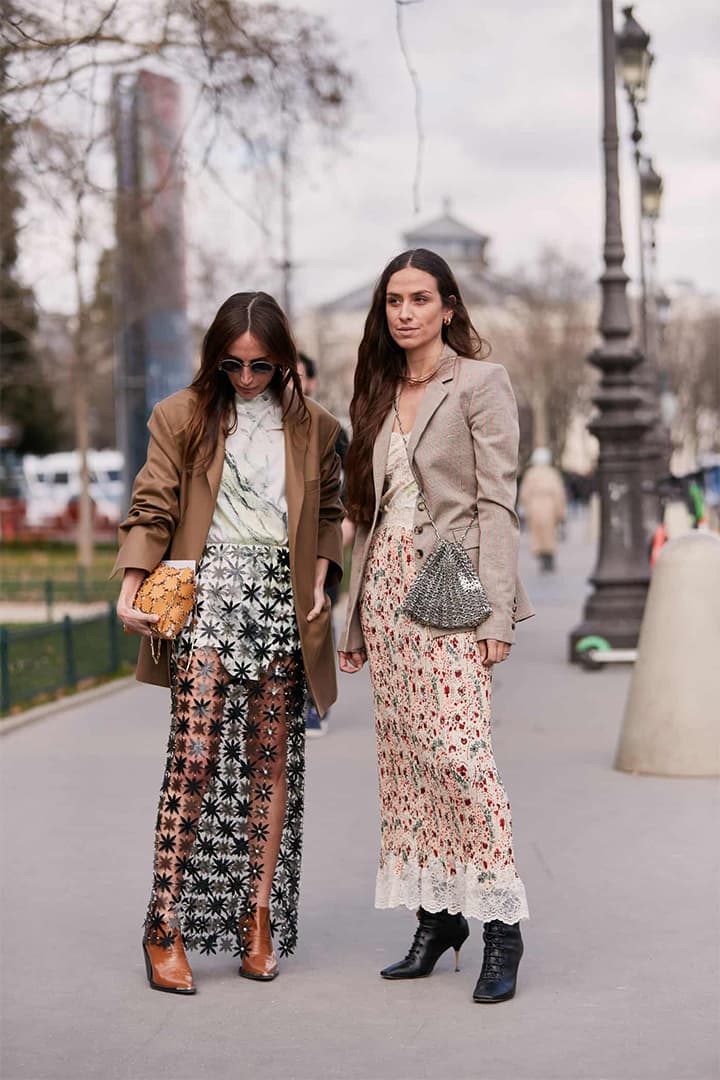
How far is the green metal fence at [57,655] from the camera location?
11484 millimetres

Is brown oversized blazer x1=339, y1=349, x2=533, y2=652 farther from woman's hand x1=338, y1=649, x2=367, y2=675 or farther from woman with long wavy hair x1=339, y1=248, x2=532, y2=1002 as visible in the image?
woman's hand x1=338, y1=649, x2=367, y2=675

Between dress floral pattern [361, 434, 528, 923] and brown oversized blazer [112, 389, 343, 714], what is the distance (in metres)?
0.17

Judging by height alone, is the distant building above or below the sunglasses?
above

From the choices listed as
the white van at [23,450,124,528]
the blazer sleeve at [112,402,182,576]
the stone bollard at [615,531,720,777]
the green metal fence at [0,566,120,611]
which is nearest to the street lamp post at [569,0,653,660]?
the stone bollard at [615,531,720,777]

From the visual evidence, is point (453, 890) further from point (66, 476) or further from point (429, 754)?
point (66, 476)

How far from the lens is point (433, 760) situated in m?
4.89

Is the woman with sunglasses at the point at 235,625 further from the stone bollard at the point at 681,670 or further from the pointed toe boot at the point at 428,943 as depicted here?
the stone bollard at the point at 681,670

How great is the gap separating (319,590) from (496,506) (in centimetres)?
60

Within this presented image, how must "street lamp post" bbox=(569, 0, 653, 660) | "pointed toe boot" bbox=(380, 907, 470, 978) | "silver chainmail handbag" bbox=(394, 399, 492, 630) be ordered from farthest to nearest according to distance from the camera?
"street lamp post" bbox=(569, 0, 653, 660) → "pointed toe boot" bbox=(380, 907, 470, 978) → "silver chainmail handbag" bbox=(394, 399, 492, 630)

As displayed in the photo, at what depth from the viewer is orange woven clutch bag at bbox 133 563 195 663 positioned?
493cm

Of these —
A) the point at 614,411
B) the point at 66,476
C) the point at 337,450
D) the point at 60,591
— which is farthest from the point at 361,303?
the point at 337,450

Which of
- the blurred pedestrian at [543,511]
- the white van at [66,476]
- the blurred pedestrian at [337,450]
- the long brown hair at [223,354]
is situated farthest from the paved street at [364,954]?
the white van at [66,476]

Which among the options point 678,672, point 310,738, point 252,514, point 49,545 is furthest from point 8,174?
point 49,545

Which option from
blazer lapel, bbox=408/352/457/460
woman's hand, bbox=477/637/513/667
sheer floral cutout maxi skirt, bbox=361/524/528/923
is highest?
blazer lapel, bbox=408/352/457/460
